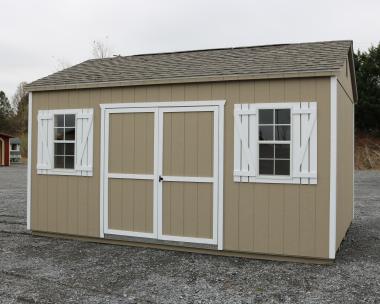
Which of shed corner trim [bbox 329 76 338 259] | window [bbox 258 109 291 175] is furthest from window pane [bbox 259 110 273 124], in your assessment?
Result: shed corner trim [bbox 329 76 338 259]

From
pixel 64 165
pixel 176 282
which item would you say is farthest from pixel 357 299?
pixel 64 165

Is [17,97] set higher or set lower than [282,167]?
higher

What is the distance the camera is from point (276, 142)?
6.11 meters

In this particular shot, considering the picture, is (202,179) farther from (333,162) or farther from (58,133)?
(58,133)

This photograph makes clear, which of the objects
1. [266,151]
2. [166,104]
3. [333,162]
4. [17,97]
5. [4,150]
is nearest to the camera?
[333,162]

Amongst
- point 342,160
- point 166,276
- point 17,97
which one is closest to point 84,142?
point 166,276

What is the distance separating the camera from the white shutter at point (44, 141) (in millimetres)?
7637

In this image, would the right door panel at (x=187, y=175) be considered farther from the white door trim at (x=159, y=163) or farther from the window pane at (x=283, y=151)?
the window pane at (x=283, y=151)

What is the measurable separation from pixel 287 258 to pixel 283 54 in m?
3.26

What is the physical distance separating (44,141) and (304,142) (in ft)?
14.4

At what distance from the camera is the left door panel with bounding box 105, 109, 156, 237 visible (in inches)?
271

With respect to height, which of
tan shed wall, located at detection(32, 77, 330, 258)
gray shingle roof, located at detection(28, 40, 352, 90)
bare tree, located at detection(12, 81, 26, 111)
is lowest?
tan shed wall, located at detection(32, 77, 330, 258)

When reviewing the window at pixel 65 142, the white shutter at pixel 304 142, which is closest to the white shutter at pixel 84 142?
the window at pixel 65 142

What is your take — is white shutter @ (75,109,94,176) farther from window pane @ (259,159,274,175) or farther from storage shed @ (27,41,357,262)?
window pane @ (259,159,274,175)
